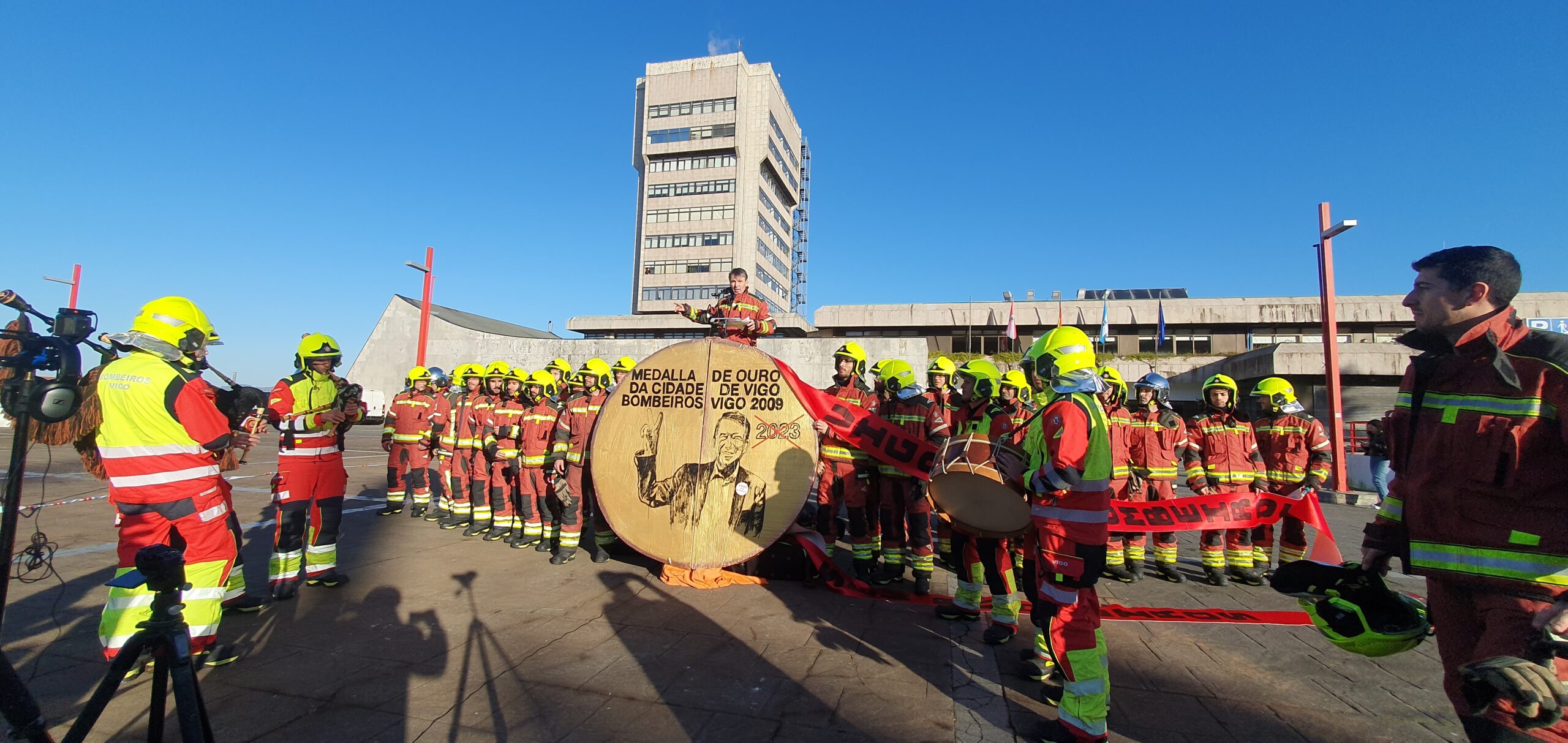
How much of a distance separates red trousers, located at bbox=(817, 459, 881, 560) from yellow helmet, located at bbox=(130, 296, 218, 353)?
4817mm

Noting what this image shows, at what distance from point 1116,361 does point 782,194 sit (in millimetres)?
42434

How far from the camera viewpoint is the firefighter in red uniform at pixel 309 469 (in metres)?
5.05

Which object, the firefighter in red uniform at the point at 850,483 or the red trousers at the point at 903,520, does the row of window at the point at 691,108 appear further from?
the red trousers at the point at 903,520

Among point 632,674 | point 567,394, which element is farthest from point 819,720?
point 567,394

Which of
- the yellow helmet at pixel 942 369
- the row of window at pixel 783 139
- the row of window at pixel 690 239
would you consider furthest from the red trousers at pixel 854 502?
the row of window at pixel 783 139

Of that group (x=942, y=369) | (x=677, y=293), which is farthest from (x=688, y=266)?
(x=942, y=369)

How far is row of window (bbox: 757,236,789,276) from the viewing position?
58297 millimetres

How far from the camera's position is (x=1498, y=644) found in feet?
6.32

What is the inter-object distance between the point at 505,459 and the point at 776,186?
195 feet

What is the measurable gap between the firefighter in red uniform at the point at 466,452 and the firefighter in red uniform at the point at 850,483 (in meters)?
4.51

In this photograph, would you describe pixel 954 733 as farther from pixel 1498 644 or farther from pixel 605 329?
pixel 605 329

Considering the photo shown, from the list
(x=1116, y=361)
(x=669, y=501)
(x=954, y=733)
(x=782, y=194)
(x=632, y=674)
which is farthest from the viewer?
(x=782, y=194)

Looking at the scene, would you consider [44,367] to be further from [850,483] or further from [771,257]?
[771,257]

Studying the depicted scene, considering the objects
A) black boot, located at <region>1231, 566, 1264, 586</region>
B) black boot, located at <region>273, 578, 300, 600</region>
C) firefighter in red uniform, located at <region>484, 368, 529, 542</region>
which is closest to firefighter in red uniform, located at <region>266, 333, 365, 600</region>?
black boot, located at <region>273, 578, 300, 600</region>
